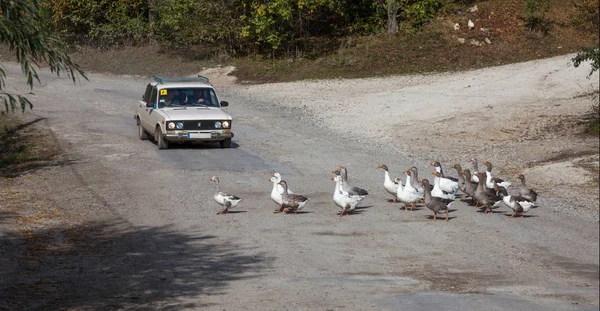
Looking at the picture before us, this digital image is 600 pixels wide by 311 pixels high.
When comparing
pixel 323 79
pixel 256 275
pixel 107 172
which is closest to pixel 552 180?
pixel 256 275

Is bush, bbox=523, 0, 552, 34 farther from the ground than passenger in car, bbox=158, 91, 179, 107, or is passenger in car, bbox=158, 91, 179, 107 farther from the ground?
bush, bbox=523, 0, 552, 34

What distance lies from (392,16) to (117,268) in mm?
38013

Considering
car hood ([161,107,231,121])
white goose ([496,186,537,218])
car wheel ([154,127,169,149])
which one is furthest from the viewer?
car wheel ([154,127,169,149])

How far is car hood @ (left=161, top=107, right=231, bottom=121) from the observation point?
25.0 meters

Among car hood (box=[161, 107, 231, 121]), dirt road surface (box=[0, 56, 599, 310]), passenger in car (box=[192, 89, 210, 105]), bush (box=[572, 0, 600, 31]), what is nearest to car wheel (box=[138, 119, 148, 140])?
dirt road surface (box=[0, 56, 599, 310])

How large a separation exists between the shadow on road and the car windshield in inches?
381

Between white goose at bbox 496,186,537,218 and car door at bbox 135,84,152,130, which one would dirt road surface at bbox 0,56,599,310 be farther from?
car door at bbox 135,84,152,130

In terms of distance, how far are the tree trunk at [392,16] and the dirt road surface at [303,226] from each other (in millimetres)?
16354

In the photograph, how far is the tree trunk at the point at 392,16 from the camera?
48594 mm

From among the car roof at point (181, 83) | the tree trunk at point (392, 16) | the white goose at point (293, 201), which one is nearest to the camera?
the white goose at point (293, 201)

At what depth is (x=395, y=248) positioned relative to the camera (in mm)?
14695

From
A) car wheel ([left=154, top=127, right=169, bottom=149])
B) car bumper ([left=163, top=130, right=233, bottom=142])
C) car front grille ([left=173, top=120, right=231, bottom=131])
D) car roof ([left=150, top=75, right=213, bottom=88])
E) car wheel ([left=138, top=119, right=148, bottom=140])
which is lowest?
car wheel ([left=138, top=119, right=148, bottom=140])

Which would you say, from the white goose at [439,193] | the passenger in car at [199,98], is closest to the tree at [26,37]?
the white goose at [439,193]

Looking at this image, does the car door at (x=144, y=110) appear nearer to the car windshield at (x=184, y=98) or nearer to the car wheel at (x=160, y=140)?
the car windshield at (x=184, y=98)
